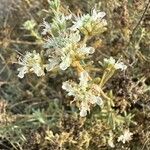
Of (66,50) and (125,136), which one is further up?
(66,50)

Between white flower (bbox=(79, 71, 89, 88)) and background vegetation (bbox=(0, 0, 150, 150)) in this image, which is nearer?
white flower (bbox=(79, 71, 89, 88))

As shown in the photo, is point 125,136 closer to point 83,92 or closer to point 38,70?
point 83,92

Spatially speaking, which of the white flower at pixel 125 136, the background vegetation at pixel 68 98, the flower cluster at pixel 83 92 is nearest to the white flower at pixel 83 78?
the flower cluster at pixel 83 92

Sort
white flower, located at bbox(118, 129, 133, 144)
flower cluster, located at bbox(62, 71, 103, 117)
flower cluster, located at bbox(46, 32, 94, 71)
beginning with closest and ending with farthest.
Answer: flower cluster, located at bbox(46, 32, 94, 71) < flower cluster, located at bbox(62, 71, 103, 117) < white flower, located at bbox(118, 129, 133, 144)

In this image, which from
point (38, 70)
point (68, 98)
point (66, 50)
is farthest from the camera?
point (68, 98)

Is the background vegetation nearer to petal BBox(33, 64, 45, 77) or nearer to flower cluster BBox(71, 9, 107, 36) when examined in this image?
petal BBox(33, 64, 45, 77)

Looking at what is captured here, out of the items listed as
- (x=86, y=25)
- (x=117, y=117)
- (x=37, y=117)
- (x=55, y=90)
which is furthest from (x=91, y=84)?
(x=55, y=90)

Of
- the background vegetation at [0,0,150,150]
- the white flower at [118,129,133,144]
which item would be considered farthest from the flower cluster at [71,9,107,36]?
the white flower at [118,129,133,144]

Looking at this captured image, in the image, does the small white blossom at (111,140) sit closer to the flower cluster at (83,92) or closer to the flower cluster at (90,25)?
the flower cluster at (83,92)

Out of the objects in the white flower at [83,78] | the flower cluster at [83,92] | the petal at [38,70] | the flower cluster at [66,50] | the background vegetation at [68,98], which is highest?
the flower cluster at [66,50]

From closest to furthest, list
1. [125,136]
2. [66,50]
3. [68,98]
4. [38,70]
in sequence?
1. [66,50]
2. [38,70]
3. [125,136]
4. [68,98]

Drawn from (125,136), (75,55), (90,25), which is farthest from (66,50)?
(125,136)
